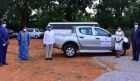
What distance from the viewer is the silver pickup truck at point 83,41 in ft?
40.1

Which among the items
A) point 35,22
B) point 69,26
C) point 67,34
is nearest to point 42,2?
point 35,22

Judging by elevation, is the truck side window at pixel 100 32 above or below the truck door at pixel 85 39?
above

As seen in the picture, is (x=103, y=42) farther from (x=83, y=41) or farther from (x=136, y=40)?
(x=136, y=40)

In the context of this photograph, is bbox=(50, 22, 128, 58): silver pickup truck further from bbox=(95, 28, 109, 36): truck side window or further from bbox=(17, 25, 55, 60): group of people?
bbox=(17, 25, 55, 60): group of people

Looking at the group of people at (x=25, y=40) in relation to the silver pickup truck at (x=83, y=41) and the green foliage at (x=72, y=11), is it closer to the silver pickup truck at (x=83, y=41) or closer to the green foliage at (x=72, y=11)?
the silver pickup truck at (x=83, y=41)

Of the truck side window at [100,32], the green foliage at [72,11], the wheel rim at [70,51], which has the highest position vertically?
the green foliage at [72,11]

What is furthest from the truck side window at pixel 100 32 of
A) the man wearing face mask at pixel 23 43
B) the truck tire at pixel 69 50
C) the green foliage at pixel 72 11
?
the green foliage at pixel 72 11

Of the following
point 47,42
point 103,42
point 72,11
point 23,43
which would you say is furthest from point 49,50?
point 72,11

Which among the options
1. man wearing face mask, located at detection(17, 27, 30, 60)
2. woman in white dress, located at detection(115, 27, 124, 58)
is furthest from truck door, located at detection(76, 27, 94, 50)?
man wearing face mask, located at detection(17, 27, 30, 60)

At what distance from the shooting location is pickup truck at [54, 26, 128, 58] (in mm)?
12211

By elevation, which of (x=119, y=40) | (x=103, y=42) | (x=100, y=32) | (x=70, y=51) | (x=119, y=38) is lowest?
(x=70, y=51)

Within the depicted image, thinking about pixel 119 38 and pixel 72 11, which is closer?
pixel 119 38

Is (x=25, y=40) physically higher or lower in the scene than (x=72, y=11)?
lower

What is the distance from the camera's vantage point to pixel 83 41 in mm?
12359
